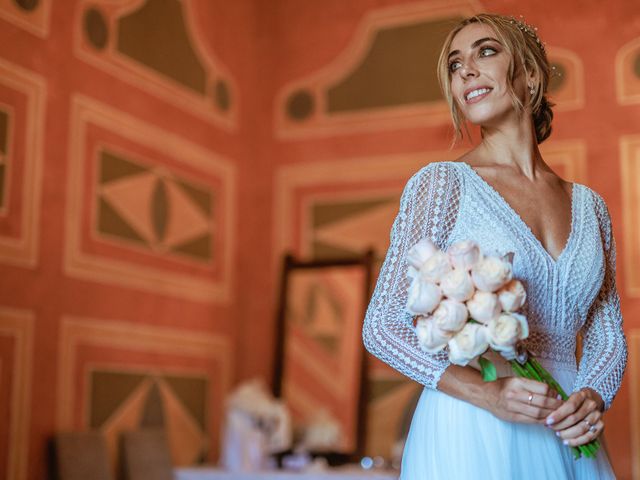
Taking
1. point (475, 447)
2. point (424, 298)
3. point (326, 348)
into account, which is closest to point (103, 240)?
point (326, 348)

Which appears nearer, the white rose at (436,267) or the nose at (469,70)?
the white rose at (436,267)

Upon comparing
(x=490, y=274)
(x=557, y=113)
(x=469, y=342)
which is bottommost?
(x=469, y=342)

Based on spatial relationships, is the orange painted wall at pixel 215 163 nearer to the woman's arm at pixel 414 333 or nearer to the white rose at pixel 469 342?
the woman's arm at pixel 414 333

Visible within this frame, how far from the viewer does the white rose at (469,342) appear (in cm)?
155

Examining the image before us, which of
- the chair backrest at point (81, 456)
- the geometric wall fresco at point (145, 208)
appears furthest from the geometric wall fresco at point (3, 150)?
the chair backrest at point (81, 456)

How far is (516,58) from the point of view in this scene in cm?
200

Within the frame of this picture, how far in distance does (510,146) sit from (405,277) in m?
0.46

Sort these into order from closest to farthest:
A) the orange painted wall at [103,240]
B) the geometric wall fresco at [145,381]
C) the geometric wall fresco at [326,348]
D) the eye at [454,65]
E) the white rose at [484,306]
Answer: the white rose at [484,306], the eye at [454,65], the orange painted wall at [103,240], the geometric wall fresco at [145,381], the geometric wall fresco at [326,348]

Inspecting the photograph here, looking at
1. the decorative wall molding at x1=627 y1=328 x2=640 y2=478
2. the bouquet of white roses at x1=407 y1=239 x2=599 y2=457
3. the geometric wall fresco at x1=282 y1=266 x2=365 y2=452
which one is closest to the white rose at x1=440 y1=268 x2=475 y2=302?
the bouquet of white roses at x1=407 y1=239 x2=599 y2=457

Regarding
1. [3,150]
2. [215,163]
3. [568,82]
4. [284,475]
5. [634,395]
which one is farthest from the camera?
[215,163]

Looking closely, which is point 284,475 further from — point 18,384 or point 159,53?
point 159,53

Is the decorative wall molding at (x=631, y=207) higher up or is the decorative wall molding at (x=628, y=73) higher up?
the decorative wall molding at (x=628, y=73)

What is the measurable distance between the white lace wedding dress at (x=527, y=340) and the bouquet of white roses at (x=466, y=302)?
6.3 inches

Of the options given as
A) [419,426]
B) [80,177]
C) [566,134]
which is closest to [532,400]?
[419,426]
